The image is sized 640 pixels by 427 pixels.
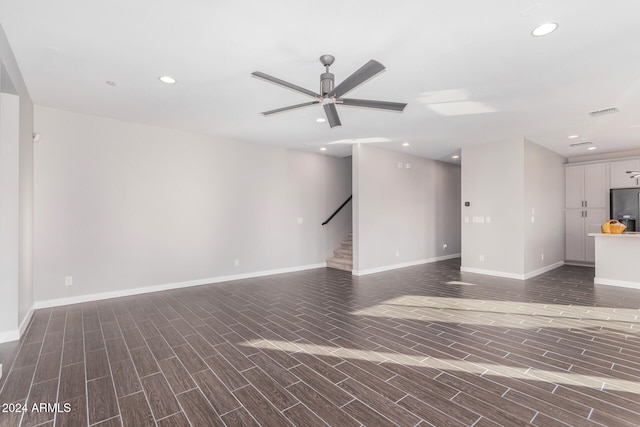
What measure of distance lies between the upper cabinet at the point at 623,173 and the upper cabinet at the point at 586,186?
172 mm

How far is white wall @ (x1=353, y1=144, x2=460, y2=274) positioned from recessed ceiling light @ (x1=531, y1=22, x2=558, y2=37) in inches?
162

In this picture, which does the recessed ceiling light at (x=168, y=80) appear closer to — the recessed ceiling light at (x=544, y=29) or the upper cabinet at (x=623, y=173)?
the recessed ceiling light at (x=544, y=29)

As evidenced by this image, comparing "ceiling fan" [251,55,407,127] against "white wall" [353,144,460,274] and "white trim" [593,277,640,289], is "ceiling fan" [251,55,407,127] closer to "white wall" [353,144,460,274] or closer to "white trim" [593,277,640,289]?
"white wall" [353,144,460,274]

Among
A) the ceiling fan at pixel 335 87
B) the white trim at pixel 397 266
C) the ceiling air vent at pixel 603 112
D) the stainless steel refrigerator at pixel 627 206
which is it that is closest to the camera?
the ceiling fan at pixel 335 87

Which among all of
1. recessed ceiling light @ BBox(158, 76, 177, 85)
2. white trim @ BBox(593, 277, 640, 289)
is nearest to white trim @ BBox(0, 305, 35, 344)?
recessed ceiling light @ BBox(158, 76, 177, 85)

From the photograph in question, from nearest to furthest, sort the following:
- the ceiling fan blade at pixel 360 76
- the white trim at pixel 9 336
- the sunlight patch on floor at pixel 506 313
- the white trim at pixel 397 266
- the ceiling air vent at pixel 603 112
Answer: the ceiling fan blade at pixel 360 76, the white trim at pixel 9 336, the sunlight patch on floor at pixel 506 313, the ceiling air vent at pixel 603 112, the white trim at pixel 397 266

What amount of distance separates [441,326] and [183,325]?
9.93 ft

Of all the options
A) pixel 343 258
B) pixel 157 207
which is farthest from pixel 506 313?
pixel 157 207

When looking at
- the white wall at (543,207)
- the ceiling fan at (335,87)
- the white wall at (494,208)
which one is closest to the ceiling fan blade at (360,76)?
the ceiling fan at (335,87)

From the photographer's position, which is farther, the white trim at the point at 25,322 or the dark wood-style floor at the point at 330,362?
the white trim at the point at 25,322

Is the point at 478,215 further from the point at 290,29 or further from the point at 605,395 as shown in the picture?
the point at 290,29

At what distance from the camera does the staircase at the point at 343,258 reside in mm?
7035

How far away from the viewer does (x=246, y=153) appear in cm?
621

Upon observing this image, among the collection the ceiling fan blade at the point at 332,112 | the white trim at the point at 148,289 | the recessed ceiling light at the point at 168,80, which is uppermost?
the recessed ceiling light at the point at 168,80
